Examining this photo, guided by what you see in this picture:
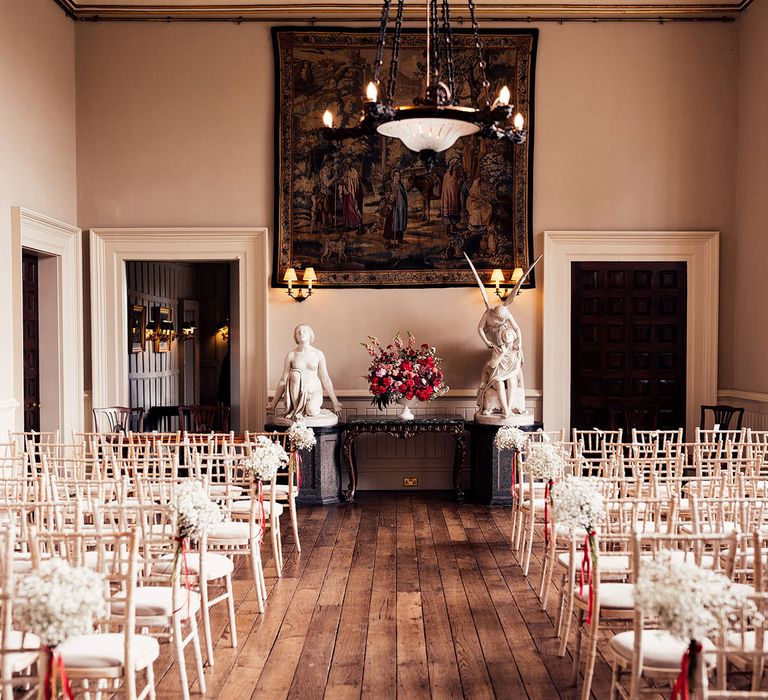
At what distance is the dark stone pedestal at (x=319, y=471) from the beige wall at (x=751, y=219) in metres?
5.05

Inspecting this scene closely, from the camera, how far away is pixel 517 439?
7137 millimetres

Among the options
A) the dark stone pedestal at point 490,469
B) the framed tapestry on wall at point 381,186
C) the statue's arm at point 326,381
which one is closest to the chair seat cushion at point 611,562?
the dark stone pedestal at point 490,469

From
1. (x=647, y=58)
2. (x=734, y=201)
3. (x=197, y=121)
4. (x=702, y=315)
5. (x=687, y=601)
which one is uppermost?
(x=647, y=58)

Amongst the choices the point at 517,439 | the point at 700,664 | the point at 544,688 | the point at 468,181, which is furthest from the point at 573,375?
the point at 700,664

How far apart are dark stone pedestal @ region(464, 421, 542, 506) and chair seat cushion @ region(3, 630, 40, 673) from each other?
640cm

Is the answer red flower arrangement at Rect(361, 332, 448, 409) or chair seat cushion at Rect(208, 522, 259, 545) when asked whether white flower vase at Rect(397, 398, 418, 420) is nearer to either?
red flower arrangement at Rect(361, 332, 448, 409)

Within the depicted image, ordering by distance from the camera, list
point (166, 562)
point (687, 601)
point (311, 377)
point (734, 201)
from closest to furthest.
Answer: point (687, 601), point (166, 562), point (311, 377), point (734, 201)

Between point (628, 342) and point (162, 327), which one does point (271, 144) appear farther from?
point (628, 342)

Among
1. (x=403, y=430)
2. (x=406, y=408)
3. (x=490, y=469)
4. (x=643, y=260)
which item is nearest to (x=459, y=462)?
(x=490, y=469)

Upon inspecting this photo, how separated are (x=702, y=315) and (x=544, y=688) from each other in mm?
7353

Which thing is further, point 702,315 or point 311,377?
point 702,315

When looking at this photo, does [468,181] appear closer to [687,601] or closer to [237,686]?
[237,686]

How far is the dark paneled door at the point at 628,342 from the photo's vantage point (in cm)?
1048

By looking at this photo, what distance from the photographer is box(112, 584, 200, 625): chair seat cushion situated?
12.8 ft
